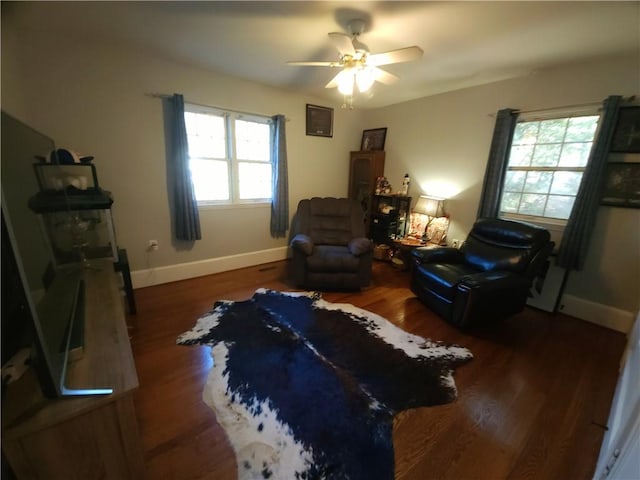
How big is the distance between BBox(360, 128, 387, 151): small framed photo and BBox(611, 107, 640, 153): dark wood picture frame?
2.57 meters

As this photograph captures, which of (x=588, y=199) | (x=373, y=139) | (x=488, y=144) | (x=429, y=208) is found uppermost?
(x=373, y=139)

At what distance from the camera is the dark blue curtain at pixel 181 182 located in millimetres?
2721

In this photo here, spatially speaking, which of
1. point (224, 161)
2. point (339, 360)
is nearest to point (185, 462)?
point (339, 360)

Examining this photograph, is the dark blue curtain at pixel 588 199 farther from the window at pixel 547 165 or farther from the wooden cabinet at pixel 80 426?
the wooden cabinet at pixel 80 426

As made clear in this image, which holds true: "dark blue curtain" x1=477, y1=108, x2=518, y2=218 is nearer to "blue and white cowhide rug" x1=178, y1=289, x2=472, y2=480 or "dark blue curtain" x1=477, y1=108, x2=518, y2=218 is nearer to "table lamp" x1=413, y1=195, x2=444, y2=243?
"table lamp" x1=413, y1=195, x2=444, y2=243

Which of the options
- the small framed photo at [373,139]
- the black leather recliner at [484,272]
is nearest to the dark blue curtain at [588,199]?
the black leather recliner at [484,272]

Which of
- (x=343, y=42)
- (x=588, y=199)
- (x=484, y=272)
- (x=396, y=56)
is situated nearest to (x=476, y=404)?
(x=484, y=272)

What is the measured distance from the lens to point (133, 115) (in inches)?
102

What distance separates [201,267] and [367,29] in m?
3.03

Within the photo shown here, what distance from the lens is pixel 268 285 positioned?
121 inches

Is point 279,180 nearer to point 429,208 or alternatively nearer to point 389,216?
point 389,216

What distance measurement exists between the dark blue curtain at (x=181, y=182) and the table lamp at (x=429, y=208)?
2892mm

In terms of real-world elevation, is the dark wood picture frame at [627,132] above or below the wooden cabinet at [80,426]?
above

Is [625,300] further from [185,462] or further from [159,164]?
[159,164]
